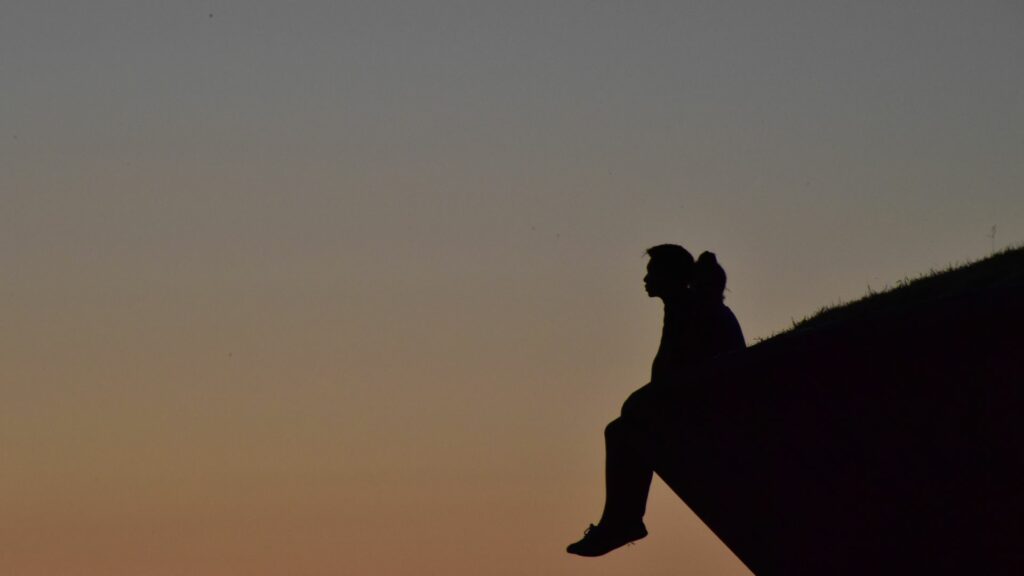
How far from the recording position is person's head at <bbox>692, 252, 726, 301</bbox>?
1584cm

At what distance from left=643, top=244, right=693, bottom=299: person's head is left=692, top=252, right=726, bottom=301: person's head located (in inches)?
2.3

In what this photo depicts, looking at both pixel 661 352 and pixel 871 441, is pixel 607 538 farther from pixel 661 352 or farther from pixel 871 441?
pixel 871 441

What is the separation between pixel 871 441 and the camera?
14492 mm

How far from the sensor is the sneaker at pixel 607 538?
1552cm

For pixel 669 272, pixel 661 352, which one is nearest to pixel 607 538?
pixel 661 352

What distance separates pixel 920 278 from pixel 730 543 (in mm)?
2872

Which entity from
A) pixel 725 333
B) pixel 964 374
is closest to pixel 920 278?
pixel 725 333

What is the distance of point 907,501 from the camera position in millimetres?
14461

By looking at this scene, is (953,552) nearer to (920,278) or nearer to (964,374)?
(964,374)

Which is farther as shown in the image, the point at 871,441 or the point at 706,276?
the point at 706,276

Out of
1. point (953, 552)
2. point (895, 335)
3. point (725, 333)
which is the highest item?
point (725, 333)

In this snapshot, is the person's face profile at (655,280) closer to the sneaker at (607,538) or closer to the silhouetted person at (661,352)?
the silhouetted person at (661,352)

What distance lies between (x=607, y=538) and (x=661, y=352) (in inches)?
58.2

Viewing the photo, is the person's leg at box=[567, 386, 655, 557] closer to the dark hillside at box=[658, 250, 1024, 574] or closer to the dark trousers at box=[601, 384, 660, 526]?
the dark trousers at box=[601, 384, 660, 526]
